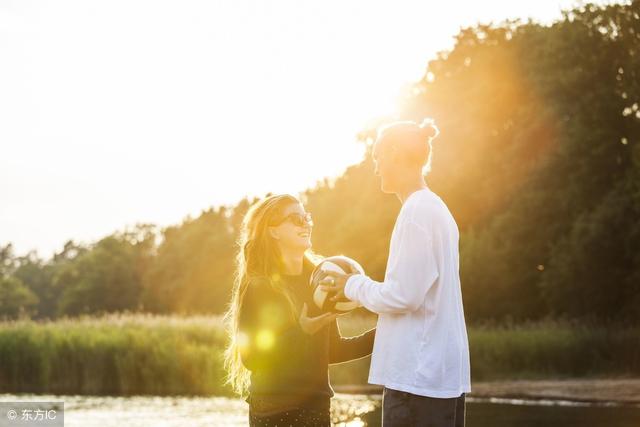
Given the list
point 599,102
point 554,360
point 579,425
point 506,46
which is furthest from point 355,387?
point 506,46

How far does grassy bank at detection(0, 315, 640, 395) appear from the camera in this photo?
21234 mm

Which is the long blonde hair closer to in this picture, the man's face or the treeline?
the man's face

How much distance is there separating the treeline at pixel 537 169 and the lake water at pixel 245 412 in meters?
7.28

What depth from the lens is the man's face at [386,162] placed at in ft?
12.1

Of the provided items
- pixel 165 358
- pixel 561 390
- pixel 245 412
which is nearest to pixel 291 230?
pixel 245 412

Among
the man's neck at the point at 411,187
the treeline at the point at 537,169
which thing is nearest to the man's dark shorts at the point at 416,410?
the man's neck at the point at 411,187

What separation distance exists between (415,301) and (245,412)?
45.1 ft

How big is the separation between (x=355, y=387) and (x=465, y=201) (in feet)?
44.2

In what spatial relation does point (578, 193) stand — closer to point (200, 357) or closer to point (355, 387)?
point (355, 387)

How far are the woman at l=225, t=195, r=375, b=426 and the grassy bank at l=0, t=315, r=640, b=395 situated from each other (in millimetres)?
17267

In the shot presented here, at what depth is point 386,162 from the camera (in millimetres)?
3721

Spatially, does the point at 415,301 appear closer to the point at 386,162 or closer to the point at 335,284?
the point at 335,284

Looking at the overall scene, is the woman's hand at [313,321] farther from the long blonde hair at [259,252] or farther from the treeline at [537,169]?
the treeline at [537,169]

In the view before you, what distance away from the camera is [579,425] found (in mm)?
14727
